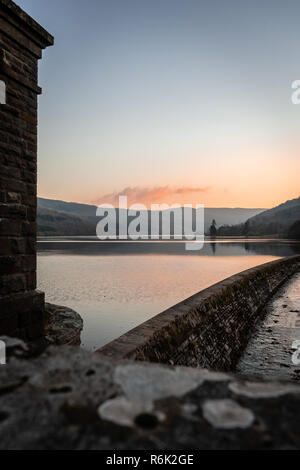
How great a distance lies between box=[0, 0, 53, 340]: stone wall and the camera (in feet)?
13.6

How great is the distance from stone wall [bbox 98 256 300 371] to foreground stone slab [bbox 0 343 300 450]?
188 centimetres

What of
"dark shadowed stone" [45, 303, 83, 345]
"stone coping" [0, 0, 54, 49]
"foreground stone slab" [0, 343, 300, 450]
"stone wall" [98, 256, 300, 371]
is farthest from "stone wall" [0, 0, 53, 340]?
"foreground stone slab" [0, 343, 300, 450]

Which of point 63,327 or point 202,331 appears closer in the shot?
point 63,327

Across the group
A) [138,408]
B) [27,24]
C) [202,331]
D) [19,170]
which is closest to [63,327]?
[202,331]

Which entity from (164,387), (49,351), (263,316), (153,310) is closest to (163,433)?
(164,387)

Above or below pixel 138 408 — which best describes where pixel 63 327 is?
below

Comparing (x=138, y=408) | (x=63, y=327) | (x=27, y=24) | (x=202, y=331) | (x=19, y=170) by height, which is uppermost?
(x=27, y=24)

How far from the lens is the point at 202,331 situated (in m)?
6.45

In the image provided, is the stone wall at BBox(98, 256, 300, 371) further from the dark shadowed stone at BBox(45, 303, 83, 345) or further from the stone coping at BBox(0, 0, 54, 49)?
the stone coping at BBox(0, 0, 54, 49)

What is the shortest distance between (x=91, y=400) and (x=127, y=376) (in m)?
0.33

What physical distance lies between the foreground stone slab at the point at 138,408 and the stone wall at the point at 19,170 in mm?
2376

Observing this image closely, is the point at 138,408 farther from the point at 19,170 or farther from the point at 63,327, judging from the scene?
the point at 63,327

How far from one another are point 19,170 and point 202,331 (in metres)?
4.96

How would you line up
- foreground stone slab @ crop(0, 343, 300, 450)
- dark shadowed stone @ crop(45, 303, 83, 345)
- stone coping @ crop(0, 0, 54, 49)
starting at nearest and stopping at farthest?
foreground stone slab @ crop(0, 343, 300, 450) < stone coping @ crop(0, 0, 54, 49) < dark shadowed stone @ crop(45, 303, 83, 345)
